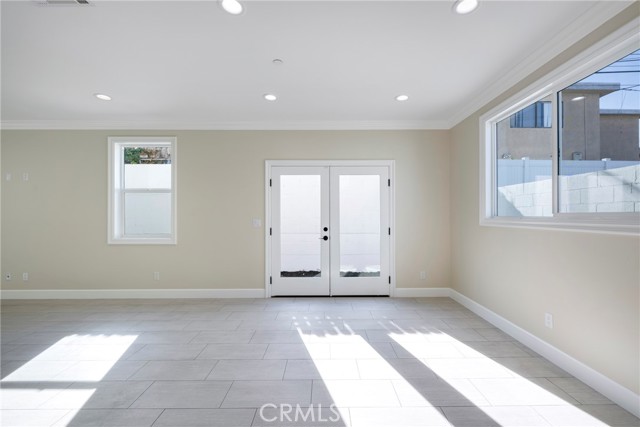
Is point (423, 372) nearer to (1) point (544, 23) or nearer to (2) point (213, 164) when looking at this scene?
(1) point (544, 23)

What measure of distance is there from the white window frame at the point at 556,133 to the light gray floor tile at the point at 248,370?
2.60 metres

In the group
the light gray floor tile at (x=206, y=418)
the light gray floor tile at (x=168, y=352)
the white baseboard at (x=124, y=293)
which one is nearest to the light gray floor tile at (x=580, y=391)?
the light gray floor tile at (x=206, y=418)

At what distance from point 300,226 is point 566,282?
318 cm

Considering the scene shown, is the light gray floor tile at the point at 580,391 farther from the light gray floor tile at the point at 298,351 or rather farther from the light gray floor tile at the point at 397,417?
the light gray floor tile at the point at 298,351

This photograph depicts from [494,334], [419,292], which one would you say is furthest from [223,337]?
[419,292]

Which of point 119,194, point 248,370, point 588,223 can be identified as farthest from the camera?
A: point 119,194

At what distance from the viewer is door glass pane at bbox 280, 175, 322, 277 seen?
4.57m

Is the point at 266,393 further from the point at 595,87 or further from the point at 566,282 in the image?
the point at 595,87

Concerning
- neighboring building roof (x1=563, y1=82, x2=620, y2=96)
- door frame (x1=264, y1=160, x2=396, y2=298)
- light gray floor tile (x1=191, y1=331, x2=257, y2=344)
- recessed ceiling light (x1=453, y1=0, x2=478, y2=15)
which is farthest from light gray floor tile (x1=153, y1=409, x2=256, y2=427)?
neighboring building roof (x1=563, y1=82, x2=620, y2=96)

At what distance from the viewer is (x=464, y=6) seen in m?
2.04

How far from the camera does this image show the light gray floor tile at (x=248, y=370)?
2311mm

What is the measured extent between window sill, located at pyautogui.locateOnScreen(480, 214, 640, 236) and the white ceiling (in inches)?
54.3

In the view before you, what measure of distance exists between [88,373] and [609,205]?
4.17 meters

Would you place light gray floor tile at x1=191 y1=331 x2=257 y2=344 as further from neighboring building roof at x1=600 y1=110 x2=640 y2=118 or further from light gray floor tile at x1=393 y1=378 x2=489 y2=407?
neighboring building roof at x1=600 y1=110 x2=640 y2=118
